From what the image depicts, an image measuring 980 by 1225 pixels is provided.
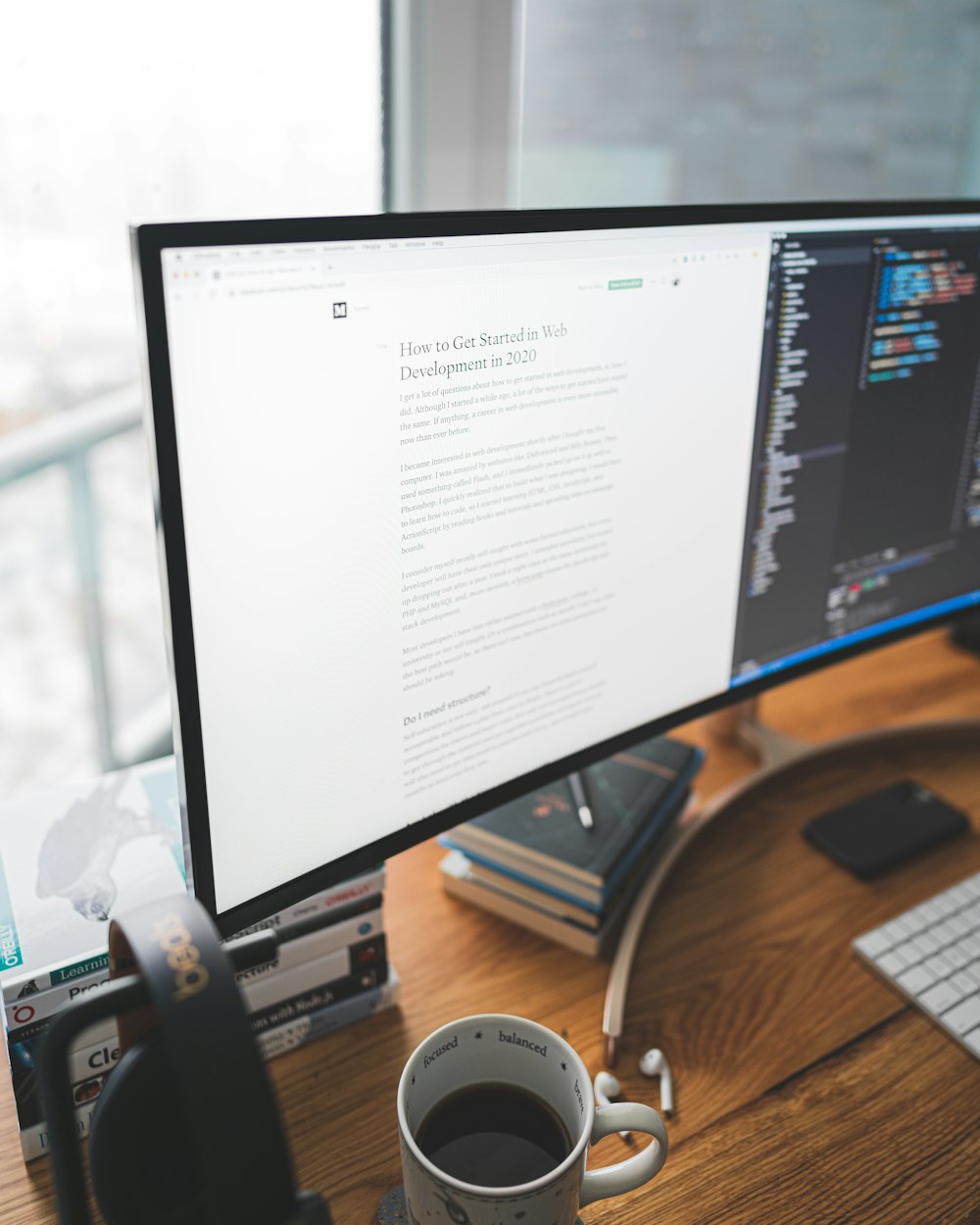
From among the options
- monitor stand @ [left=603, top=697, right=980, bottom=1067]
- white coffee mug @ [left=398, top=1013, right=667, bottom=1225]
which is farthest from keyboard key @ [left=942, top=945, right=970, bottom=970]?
white coffee mug @ [left=398, top=1013, right=667, bottom=1225]

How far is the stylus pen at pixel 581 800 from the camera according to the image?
2.68 ft

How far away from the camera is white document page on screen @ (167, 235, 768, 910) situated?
1.76 feet

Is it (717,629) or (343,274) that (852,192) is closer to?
(717,629)

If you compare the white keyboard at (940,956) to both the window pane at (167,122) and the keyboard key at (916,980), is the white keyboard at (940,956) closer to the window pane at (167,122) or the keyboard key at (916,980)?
the keyboard key at (916,980)

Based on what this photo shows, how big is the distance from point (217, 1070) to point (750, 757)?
29.3 inches

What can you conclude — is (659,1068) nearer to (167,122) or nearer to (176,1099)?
(176,1099)

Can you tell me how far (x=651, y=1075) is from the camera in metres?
0.69

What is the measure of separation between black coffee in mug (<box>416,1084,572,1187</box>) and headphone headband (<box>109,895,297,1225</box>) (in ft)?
0.64

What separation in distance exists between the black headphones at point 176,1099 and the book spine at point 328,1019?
222 millimetres

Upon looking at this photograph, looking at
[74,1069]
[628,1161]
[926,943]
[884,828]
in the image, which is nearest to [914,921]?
[926,943]

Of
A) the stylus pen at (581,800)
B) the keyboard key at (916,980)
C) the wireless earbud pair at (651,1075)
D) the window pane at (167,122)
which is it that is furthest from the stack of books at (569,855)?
the window pane at (167,122)

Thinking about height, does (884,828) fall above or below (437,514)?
below

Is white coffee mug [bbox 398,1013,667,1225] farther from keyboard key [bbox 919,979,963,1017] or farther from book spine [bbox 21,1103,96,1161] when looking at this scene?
keyboard key [bbox 919,979,963,1017]

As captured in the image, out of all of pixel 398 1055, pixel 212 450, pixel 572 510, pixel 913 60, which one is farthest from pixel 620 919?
pixel 913 60
